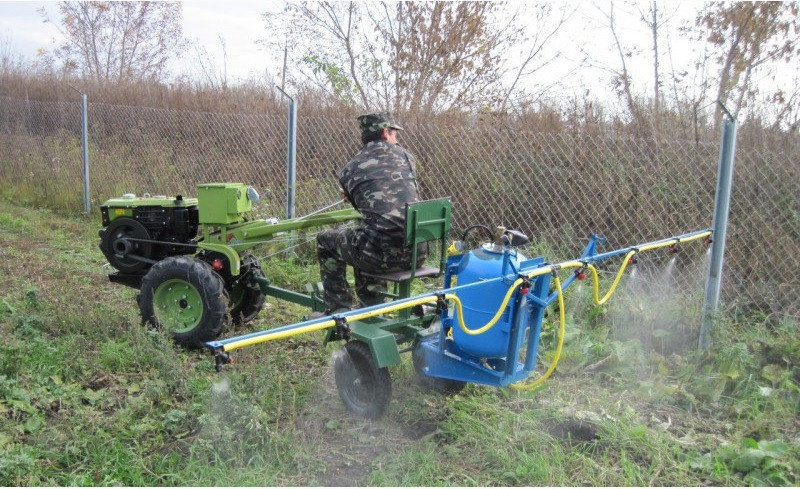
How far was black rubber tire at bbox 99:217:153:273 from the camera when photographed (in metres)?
5.29

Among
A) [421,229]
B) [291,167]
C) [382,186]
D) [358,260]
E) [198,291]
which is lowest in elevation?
[198,291]

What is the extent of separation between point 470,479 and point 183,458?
4.79 feet

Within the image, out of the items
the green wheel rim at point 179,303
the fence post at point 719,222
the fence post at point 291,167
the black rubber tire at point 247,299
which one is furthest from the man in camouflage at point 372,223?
the fence post at point 291,167

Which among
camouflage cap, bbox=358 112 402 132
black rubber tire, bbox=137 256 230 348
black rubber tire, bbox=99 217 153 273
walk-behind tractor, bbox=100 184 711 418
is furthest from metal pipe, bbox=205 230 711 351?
black rubber tire, bbox=99 217 153 273

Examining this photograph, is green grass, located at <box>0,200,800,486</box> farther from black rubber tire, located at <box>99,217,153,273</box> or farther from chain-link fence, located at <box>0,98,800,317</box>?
chain-link fence, located at <box>0,98,800,317</box>

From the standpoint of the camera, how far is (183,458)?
3.36 meters

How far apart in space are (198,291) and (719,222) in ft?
12.0

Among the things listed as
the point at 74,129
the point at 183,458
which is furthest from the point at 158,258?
the point at 74,129

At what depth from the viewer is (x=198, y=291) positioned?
186 inches

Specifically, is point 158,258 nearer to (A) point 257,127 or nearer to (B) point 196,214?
(B) point 196,214

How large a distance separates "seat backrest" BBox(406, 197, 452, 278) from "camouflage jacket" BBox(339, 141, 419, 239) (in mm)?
205

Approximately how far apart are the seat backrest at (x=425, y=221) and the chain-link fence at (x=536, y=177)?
2.11 meters

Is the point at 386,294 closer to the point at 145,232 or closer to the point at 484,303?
the point at 484,303

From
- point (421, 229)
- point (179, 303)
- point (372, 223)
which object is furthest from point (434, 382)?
point (179, 303)
